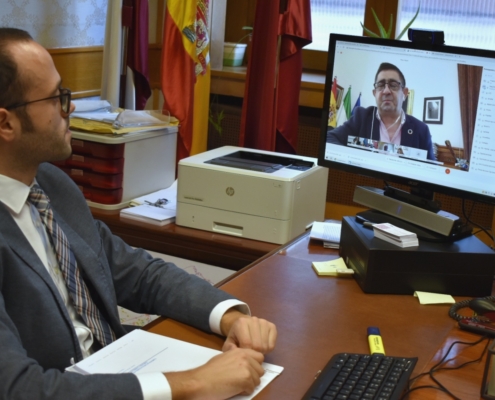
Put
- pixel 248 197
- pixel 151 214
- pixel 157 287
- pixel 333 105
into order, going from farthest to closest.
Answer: pixel 151 214 → pixel 248 197 → pixel 333 105 → pixel 157 287

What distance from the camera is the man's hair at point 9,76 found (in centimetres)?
144

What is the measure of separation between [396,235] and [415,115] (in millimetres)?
345

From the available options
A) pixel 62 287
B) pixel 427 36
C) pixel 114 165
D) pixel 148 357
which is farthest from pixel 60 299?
pixel 114 165

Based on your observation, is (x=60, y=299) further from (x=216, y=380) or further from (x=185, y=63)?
(x=185, y=63)

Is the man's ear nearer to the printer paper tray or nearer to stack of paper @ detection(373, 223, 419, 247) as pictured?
stack of paper @ detection(373, 223, 419, 247)

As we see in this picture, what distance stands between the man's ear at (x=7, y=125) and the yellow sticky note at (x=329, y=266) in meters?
0.84

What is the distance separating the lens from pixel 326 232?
83.9 inches

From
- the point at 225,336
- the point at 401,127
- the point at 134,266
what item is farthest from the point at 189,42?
the point at 225,336

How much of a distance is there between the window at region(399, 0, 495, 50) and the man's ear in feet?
7.38

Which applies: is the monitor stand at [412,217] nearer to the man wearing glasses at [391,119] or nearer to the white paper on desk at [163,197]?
the man wearing glasses at [391,119]

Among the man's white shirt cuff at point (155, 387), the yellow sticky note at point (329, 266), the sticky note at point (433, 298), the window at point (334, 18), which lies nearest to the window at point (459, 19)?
the window at point (334, 18)

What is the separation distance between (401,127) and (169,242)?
3.00 feet

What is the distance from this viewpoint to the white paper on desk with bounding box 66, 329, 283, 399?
1283 mm

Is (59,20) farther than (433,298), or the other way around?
(59,20)
